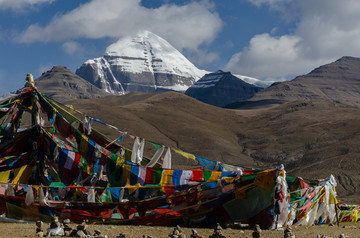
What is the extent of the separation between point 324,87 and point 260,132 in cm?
6281

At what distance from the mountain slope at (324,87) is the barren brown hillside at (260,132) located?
30463 millimetres

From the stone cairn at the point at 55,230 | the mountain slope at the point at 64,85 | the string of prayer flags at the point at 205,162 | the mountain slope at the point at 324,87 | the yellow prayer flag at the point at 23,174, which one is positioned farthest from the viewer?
the mountain slope at the point at 64,85

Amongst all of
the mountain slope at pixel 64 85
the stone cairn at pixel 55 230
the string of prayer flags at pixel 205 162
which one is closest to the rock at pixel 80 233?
the stone cairn at pixel 55 230

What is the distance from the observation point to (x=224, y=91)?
166 meters

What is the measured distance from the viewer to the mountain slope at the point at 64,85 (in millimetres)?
131250

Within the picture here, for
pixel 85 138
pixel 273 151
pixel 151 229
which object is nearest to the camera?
pixel 151 229

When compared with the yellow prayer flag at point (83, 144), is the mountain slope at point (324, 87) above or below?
above

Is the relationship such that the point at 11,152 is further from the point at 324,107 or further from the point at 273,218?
the point at 324,107

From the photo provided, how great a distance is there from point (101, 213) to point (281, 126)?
2242 inches

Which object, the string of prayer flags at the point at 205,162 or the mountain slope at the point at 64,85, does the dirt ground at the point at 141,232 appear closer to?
the string of prayer flags at the point at 205,162

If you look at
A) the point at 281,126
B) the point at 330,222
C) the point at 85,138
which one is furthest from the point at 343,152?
the point at 85,138

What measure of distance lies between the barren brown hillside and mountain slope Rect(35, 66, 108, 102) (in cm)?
5545

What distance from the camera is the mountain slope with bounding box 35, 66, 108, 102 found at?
431 ft

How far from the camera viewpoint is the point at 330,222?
12070 millimetres
